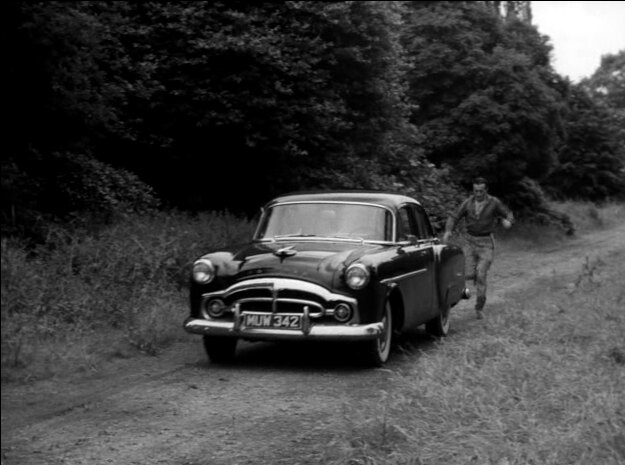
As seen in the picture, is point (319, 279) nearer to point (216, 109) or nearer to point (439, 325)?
point (439, 325)

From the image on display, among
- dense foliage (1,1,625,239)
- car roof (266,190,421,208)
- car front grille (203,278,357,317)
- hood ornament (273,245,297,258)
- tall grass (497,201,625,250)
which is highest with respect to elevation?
dense foliage (1,1,625,239)

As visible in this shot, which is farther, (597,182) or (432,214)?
(597,182)

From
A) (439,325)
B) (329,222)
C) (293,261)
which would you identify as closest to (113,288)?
(329,222)

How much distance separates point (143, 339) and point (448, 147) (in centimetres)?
1981

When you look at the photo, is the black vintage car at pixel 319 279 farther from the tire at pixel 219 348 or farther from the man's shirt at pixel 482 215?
the man's shirt at pixel 482 215

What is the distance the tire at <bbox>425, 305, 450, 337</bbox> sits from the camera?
432 inches

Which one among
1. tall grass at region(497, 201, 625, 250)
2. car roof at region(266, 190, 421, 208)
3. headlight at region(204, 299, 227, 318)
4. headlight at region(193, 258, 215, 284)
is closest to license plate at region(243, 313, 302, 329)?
headlight at region(204, 299, 227, 318)

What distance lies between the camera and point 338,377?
327 inches

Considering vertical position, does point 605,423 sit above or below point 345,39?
below

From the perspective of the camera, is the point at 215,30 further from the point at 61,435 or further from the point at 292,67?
the point at 61,435

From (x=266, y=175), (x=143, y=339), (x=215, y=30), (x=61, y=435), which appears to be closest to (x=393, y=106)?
(x=266, y=175)

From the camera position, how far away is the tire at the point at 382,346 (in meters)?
8.67

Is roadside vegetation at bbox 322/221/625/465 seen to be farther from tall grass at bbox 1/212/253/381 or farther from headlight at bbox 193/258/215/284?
tall grass at bbox 1/212/253/381

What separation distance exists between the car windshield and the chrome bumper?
146 centimetres
